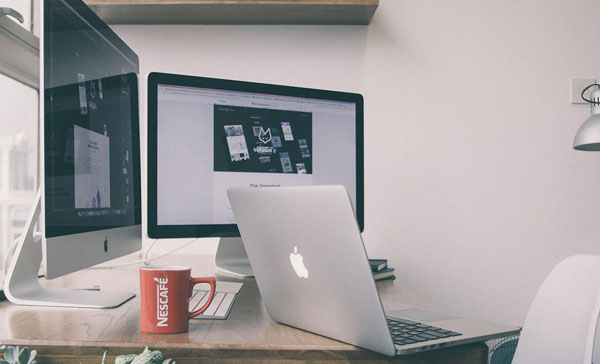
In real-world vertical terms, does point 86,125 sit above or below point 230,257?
above

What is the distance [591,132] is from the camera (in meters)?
1.49

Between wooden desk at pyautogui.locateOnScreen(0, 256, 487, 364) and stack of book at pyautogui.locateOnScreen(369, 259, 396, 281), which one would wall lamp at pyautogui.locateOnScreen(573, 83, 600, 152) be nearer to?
stack of book at pyautogui.locateOnScreen(369, 259, 396, 281)

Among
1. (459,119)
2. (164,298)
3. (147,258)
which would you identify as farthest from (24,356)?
(459,119)

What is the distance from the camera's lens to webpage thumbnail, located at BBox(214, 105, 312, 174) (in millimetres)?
1255

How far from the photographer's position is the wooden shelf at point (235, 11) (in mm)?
1587

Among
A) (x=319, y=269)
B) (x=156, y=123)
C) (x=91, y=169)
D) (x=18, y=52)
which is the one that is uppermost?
(x=18, y=52)

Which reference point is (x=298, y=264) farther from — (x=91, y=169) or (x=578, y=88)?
(x=578, y=88)

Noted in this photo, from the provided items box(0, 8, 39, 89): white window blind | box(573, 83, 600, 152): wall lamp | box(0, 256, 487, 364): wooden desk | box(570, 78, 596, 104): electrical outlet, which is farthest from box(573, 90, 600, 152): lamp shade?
box(0, 8, 39, 89): white window blind

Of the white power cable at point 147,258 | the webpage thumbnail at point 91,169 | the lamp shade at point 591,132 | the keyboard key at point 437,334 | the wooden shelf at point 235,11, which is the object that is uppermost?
the wooden shelf at point 235,11

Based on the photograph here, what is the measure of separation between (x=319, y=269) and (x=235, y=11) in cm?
122

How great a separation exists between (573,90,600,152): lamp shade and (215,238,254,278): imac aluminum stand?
104 cm

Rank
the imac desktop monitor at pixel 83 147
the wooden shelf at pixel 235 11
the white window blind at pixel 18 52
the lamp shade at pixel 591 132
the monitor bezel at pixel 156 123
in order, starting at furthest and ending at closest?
the wooden shelf at pixel 235 11 < the lamp shade at pixel 591 132 < the monitor bezel at pixel 156 123 < the white window blind at pixel 18 52 < the imac desktop monitor at pixel 83 147

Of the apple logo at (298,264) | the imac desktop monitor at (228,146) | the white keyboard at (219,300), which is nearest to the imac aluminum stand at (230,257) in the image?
the imac desktop monitor at (228,146)

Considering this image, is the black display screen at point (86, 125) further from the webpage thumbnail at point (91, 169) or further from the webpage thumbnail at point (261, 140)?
the webpage thumbnail at point (261, 140)
